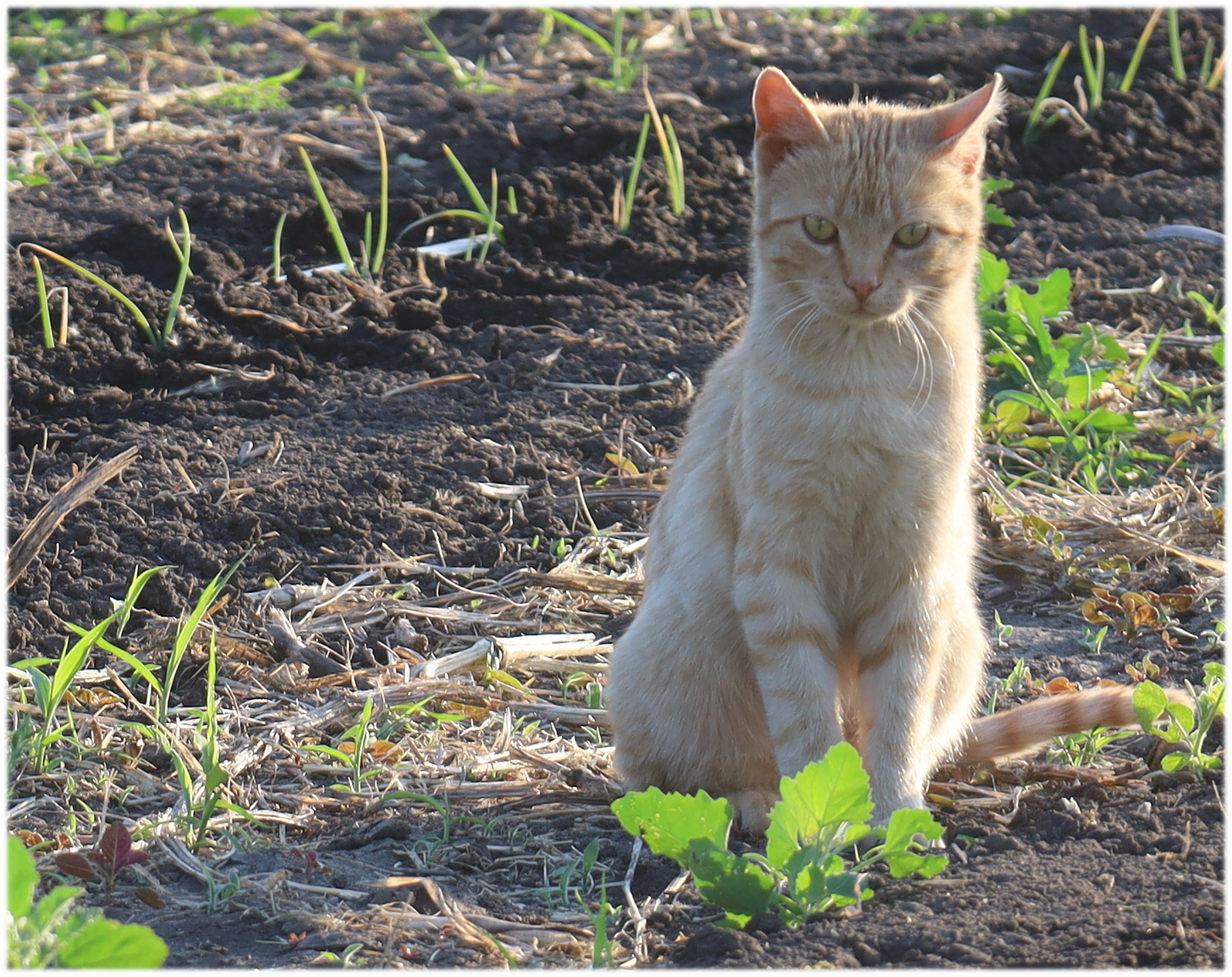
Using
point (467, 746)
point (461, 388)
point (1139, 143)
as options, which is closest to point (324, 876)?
point (467, 746)

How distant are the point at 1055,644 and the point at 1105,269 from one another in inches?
95.1

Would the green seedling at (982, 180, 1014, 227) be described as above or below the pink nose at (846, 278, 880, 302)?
below

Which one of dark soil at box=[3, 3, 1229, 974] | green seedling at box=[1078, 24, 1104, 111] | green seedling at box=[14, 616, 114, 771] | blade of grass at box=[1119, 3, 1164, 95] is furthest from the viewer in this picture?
blade of grass at box=[1119, 3, 1164, 95]

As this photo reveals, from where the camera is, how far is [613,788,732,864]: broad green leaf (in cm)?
219

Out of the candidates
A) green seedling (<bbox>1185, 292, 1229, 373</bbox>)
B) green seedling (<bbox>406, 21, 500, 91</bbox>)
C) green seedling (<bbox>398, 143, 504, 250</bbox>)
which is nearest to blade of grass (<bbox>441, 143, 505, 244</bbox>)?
green seedling (<bbox>398, 143, 504, 250</bbox>)

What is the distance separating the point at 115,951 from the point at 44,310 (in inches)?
124

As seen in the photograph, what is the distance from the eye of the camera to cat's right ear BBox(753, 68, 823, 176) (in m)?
2.64

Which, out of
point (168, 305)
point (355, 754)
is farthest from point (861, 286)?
point (168, 305)

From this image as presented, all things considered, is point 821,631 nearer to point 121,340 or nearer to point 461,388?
point 461,388

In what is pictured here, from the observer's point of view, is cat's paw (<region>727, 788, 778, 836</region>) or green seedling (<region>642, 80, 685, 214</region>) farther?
green seedling (<region>642, 80, 685, 214</region>)

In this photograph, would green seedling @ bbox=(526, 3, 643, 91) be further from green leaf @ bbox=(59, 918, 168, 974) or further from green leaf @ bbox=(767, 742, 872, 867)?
green leaf @ bbox=(59, 918, 168, 974)

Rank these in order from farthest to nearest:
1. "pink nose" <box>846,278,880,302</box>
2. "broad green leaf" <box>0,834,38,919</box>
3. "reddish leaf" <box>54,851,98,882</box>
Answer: "pink nose" <box>846,278,880,302</box>
"reddish leaf" <box>54,851,98,882</box>
"broad green leaf" <box>0,834,38,919</box>

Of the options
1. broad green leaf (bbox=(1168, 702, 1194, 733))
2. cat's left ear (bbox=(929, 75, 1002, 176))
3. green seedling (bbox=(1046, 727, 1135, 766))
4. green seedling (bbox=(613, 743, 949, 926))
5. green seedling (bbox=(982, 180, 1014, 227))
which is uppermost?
cat's left ear (bbox=(929, 75, 1002, 176))

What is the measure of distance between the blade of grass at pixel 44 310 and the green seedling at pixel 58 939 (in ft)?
9.63
